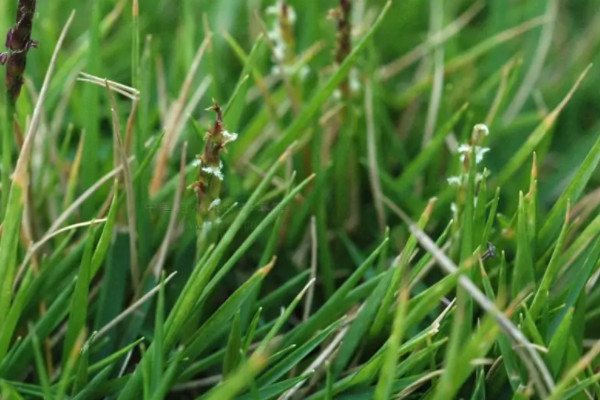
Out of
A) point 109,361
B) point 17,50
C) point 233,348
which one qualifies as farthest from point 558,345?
point 17,50

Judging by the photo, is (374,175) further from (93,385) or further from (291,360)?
(93,385)

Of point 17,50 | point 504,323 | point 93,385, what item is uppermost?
point 17,50

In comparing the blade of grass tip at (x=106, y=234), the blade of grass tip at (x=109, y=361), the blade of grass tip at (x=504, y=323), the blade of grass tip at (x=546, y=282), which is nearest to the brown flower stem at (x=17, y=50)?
the blade of grass tip at (x=106, y=234)

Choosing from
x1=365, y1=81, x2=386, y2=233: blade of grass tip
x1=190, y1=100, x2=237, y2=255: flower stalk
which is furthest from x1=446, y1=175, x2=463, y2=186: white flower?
x1=190, y1=100, x2=237, y2=255: flower stalk

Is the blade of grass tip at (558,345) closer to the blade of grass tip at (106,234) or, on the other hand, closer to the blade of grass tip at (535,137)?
the blade of grass tip at (535,137)

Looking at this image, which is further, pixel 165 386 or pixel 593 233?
pixel 593 233

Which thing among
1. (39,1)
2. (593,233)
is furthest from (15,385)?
(39,1)

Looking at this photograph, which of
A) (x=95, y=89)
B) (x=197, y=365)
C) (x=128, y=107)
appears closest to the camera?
(x=197, y=365)

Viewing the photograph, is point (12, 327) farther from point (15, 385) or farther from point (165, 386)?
point (165, 386)
